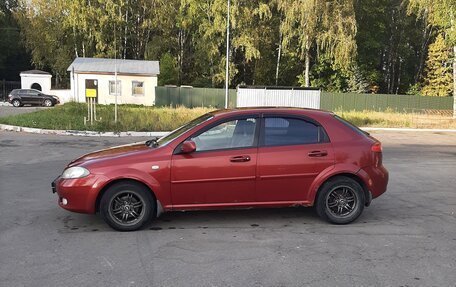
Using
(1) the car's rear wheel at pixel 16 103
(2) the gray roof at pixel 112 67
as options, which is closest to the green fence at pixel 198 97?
(2) the gray roof at pixel 112 67

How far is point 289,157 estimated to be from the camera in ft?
19.6

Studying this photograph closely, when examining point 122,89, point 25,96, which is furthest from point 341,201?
point 25,96

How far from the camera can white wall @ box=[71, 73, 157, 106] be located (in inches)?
1550

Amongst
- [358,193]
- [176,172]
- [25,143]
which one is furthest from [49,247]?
[25,143]

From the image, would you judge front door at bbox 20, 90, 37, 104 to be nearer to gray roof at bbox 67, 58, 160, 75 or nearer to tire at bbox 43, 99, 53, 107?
tire at bbox 43, 99, 53, 107

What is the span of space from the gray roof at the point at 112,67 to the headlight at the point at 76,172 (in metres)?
34.4

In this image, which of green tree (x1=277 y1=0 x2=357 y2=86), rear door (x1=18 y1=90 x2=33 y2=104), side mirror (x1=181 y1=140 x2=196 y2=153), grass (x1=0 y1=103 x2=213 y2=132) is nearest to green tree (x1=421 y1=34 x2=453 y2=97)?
green tree (x1=277 y1=0 x2=357 y2=86)

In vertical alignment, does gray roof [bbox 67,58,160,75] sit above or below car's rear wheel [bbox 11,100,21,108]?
above

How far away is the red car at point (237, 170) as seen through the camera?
578 centimetres

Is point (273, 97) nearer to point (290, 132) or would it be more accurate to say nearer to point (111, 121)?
point (111, 121)

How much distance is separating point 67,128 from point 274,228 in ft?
50.1

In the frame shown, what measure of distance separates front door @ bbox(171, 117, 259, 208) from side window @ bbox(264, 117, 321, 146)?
0.20m

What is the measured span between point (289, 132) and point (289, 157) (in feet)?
1.22

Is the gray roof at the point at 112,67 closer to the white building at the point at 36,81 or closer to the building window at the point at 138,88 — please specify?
the building window at the point at 138,88
